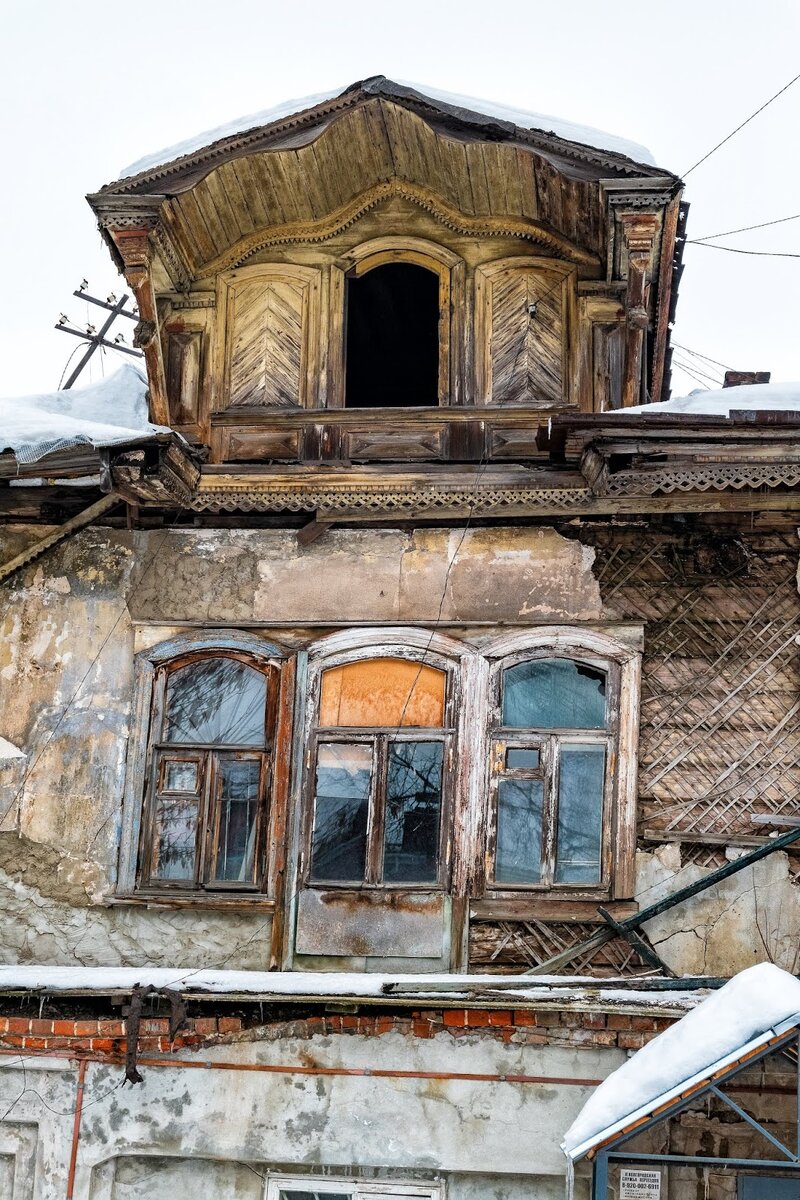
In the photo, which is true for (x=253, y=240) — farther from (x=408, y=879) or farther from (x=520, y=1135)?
(x=520, y=1135)

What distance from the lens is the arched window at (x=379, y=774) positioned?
10453 mm

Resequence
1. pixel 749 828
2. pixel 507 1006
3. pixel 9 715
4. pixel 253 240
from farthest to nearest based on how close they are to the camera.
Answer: pixel 253 240, pixel 9 715, pixel 749 828, pixel 507 1006

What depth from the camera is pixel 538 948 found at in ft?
33.4

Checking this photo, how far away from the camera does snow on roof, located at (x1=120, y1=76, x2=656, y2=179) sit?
11.1 metres

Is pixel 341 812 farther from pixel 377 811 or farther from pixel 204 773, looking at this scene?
pixel 204 773

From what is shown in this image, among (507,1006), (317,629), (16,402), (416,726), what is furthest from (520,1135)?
(16,402)

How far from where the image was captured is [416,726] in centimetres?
1066

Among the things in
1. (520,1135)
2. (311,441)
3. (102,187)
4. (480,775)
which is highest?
(102,187)

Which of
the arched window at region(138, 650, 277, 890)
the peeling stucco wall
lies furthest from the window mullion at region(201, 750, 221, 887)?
the peeling stucco wall

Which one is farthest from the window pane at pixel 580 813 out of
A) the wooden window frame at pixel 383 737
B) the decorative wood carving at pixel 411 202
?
the decorative wood carving at pixel 411 202

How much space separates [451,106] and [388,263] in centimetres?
131

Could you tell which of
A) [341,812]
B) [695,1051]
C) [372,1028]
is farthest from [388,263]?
[695,1051]

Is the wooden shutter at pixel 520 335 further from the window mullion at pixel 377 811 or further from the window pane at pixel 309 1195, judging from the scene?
the window pane at pixel 309 1195

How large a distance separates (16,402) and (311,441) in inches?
81.7
